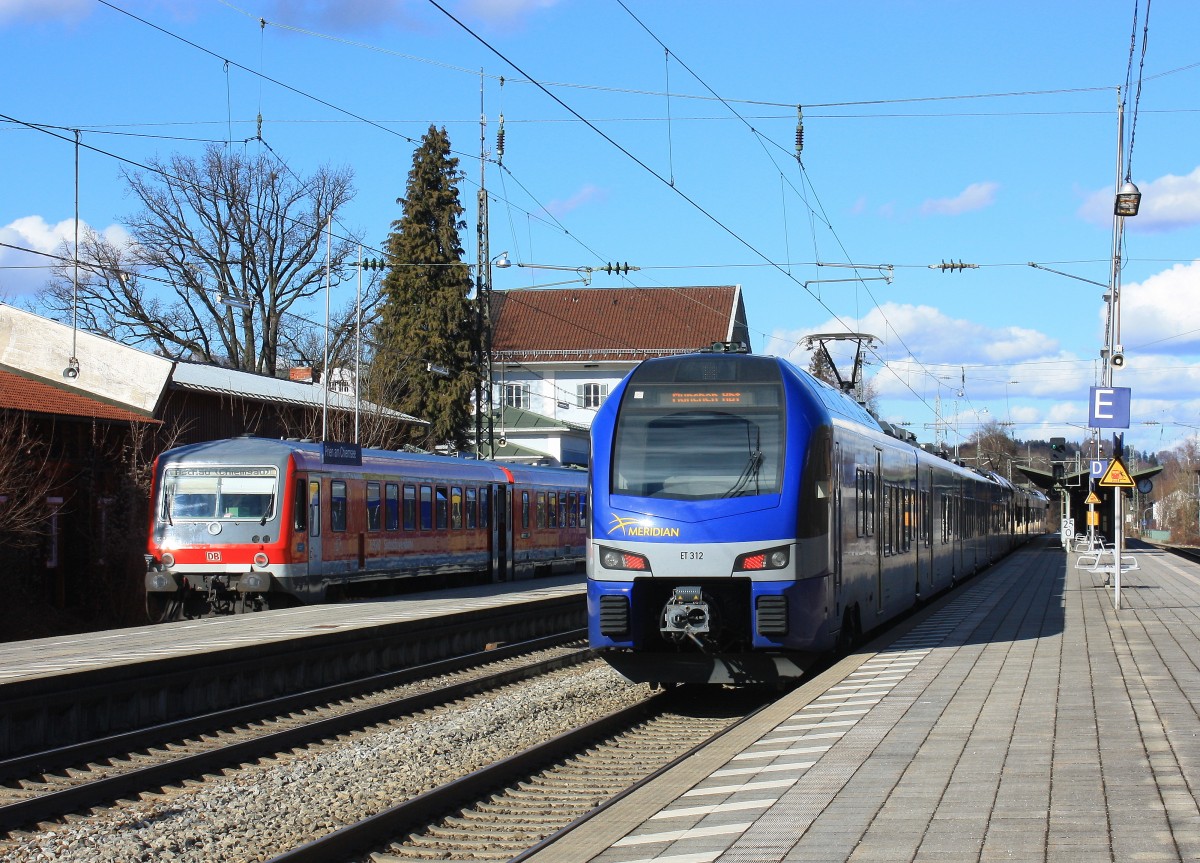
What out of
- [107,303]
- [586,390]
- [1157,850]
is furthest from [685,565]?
[586,390]

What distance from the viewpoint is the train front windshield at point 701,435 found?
12.8 metres

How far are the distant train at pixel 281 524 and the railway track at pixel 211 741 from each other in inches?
242

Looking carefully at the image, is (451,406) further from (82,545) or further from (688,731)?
(688,731)

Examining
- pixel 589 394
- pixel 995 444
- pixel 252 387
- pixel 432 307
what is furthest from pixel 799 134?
pixel 995 444

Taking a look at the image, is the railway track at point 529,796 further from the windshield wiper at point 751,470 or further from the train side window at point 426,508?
the train side window at point 426,508

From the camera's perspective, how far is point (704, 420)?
13133 mm

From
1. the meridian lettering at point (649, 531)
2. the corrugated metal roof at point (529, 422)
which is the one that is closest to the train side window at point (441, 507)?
→ the meridian lettering at point (649, 531)

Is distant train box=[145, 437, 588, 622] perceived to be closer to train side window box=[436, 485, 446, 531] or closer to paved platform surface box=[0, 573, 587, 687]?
train side window box=[436, 485, 446, 531]

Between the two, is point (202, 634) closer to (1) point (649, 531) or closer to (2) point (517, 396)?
(1) point (649, 531)

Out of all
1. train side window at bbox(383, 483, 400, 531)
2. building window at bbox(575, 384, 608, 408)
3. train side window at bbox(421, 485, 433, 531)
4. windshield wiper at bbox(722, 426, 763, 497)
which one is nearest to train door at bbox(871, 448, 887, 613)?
windshield wiper at bbox(722, 426, 763, 497)

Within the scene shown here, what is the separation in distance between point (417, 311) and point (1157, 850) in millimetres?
52088

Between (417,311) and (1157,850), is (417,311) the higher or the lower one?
the higher one

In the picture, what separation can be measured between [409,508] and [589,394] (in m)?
51.2

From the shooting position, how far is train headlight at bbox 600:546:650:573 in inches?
500
